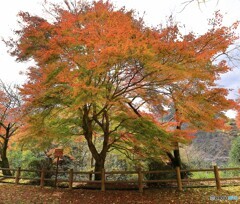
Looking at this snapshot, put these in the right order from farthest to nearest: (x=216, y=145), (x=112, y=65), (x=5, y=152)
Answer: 1. (x=216, y=145)
2. (x=5, y=152)
3. (x=112, y=65)

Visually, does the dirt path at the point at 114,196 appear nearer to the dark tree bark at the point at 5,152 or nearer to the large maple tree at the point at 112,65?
the large maple tree at the point at 112,65

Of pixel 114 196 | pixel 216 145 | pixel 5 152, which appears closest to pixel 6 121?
pixel 5 152

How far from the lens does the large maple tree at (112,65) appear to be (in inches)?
269

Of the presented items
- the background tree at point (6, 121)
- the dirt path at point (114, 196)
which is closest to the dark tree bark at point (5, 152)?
the background tree at point (6, 121)

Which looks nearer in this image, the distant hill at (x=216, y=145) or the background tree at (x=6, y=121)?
the background tree at (x=6, y=121)

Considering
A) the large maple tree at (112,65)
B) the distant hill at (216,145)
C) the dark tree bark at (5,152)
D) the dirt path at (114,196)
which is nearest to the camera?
the large maple tree at (112,65)

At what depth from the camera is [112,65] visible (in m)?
7.16

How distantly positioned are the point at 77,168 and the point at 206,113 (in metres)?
13.4

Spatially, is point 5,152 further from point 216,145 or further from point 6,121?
point 216,145

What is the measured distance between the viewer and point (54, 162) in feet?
46.9

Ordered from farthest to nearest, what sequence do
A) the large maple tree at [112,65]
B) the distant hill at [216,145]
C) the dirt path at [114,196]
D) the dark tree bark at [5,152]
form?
1. the distant hill at [216,145]
2. the dark tree bark at [5,152]
3. the dirt path at [114,196]
4. the large maple tree at [112,65]

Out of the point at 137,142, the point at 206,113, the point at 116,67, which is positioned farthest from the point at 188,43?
the point at 137,142

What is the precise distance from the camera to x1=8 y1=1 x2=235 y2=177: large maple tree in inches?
269

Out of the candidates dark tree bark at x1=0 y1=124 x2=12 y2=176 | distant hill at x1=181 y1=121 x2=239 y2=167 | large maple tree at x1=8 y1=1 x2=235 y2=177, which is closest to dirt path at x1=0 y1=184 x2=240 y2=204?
large maple tree at x1=8 y1=1 x2=235 y2=177
